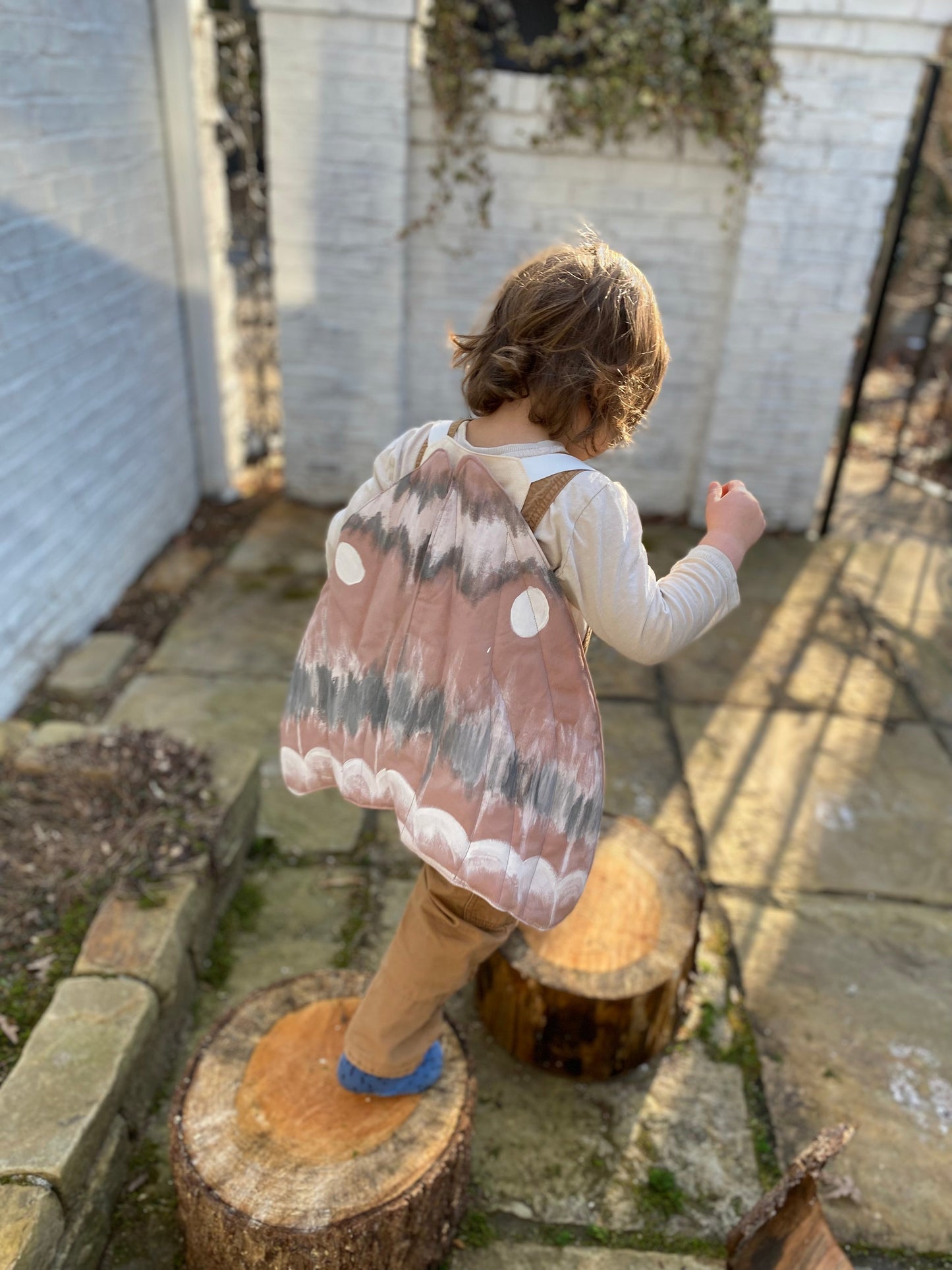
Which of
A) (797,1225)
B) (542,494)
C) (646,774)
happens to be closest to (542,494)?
(542,494)

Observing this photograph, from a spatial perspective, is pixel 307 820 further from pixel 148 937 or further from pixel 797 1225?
pixel 797 1225

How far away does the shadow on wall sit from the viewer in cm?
321

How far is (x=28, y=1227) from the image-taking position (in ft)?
5.05

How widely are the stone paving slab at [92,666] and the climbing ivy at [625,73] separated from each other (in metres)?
2.57

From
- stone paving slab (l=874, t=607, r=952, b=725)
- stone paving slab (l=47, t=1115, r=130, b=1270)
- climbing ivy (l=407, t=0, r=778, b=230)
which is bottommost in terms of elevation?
stone paving slab (l=874, t=607, r=952, b=725)

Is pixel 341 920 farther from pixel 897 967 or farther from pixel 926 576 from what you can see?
pixel 926 576

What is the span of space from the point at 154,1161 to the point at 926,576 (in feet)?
13.9

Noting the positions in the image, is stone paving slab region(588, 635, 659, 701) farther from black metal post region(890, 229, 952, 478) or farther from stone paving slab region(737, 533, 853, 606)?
black metal post region(890, 229, 952, 478)

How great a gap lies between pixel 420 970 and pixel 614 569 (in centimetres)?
77

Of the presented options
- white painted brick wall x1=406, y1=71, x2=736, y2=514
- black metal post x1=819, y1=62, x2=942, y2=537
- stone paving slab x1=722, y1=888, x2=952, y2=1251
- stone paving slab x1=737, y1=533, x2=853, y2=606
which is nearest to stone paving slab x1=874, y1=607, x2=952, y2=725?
stone paving slab x1=737, y1=533, x2=853, y2=606

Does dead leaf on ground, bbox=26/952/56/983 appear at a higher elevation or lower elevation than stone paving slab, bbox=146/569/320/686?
higher

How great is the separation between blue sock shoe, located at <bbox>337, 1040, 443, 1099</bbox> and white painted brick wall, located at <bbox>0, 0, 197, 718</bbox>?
81.3 inches

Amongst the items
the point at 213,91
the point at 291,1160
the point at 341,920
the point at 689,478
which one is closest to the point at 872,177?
the point at 689,478

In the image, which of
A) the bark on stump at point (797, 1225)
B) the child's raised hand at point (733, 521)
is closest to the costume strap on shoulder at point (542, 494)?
the child's raised hand at point (733, 521)
